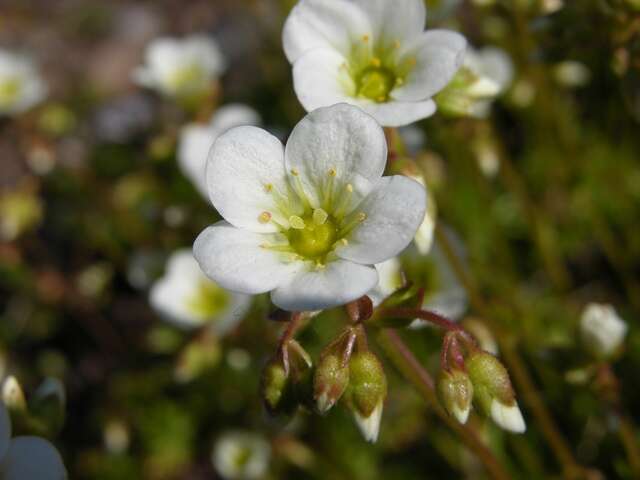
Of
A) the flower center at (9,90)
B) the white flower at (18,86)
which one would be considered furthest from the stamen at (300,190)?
the flower center at (9,90)

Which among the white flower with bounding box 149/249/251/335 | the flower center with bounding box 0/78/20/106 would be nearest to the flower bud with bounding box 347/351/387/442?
the white flower with bounding box 149/249/251/335

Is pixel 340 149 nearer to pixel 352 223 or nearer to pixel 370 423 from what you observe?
pixel 352 223

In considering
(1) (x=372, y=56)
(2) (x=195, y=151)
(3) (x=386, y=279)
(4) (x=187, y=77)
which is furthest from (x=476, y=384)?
(4) (x=187, y=77)

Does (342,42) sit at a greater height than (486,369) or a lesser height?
greater

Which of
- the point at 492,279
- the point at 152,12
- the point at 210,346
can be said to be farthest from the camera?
the point at 152,12

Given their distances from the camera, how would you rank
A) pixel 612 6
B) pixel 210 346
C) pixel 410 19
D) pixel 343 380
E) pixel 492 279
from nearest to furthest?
pixel 343 380
pixel 410 19
pixel 612 6
pixel 210 346
pixel 492 279

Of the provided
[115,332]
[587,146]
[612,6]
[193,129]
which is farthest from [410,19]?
[115,332]

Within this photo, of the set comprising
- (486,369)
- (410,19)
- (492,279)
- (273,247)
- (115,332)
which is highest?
(410,19)

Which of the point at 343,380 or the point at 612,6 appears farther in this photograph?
the point at 612,6

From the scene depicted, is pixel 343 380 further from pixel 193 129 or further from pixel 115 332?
pixel 115 332
